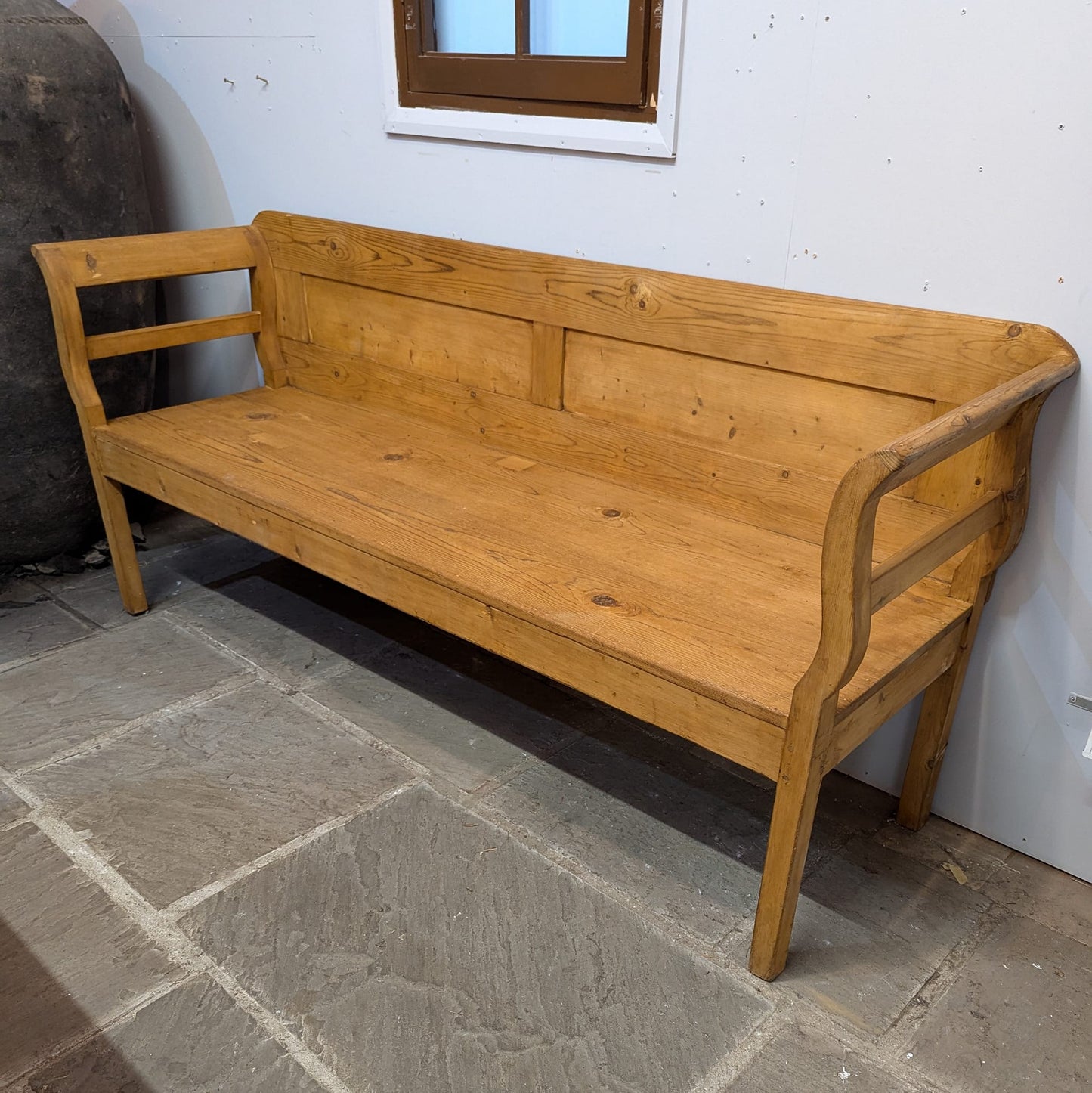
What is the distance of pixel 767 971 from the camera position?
5.34 feet

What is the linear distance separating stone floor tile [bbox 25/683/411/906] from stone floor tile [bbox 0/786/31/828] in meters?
0.04

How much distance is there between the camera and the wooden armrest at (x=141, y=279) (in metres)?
2.49

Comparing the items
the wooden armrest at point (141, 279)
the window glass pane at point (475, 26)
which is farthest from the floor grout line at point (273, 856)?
the window glass pane at point (475, 26)

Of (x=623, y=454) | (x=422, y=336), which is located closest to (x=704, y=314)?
(x=623, y=454)

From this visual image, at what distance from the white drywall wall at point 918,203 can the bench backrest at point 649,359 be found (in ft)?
0.28

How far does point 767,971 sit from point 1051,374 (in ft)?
3.47

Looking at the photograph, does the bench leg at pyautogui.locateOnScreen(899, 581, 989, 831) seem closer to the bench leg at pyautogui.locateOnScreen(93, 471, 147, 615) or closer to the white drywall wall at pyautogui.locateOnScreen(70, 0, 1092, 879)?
the white drywall wall at pyautogui.locateOnScreen(70, 0, 1092, 879)

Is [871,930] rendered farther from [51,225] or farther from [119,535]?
[51,225]

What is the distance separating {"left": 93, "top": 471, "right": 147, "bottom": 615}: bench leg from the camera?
2.65 meters

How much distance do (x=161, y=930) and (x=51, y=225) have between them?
197 centimetres

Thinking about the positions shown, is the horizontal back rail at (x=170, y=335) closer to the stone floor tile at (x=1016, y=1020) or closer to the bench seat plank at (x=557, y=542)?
the bench seat plank at (x=557, y=542)

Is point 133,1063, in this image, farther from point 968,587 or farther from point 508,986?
point 968,587

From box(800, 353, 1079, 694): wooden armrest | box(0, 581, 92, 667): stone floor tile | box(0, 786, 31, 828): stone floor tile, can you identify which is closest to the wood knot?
box(800, 353, 1079, 694): wooden armrest

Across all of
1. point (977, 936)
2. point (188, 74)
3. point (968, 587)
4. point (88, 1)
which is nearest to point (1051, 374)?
point (968, 587)
